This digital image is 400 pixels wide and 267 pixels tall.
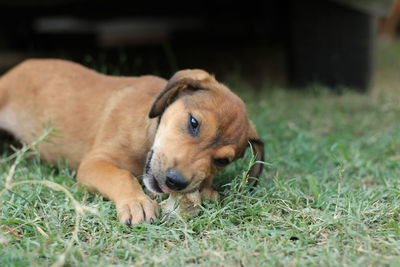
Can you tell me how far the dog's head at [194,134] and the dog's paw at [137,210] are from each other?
11cm

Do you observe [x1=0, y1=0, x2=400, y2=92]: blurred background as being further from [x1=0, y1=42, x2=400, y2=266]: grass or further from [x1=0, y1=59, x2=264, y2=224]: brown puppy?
[x1=0, y1=42, x2=400, y2=266]: grass

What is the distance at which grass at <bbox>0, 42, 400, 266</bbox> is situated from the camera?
286 cm

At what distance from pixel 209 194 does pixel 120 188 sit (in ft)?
2.02

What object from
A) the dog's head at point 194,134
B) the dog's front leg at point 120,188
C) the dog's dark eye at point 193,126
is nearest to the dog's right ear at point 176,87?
the dog's head at point 194,134

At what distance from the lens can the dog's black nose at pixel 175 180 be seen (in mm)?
3303

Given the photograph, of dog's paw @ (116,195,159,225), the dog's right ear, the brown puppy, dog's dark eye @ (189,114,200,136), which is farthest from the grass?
the dog's right ear

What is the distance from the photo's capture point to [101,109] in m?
4.54

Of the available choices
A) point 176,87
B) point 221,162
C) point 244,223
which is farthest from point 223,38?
point 244,223

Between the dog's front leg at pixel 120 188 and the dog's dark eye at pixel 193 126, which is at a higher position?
the dog's dark eye at pixel 193 126

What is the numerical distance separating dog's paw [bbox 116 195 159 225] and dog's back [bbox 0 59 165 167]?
1.18 metres

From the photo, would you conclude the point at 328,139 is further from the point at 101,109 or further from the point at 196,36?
the point at 196,36

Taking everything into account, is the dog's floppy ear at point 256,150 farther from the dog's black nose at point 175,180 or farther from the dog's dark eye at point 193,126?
the dog's black nose at point 175,180

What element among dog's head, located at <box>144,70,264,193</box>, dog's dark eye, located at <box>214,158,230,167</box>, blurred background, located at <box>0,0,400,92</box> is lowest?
blurred background, located at <box>0,0,400,92</box>

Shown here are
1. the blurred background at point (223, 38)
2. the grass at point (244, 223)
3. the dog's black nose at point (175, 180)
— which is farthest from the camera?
the blurred background at point (223, 38)
